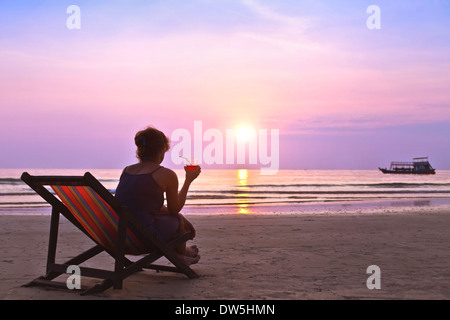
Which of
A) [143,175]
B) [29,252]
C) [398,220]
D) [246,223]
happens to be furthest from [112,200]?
[398,220]

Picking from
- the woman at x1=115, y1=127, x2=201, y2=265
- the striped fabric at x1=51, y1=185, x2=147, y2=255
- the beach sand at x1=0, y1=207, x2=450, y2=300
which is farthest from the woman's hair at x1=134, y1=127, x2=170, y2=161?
the beach sand at x1=0, y1=207, x2=450, y2=300

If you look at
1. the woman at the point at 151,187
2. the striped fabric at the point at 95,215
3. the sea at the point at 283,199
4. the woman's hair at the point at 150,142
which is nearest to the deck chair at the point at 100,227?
the striped fabric at the point at 95,215

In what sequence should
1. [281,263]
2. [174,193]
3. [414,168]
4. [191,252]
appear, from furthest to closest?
[414,168] < [281,263] < [191,252] < [174,193]

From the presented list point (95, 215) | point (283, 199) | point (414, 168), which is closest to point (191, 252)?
point (95, 215)

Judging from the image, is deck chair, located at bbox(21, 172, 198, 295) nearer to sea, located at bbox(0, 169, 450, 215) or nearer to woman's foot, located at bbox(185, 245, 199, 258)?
woman's foot, located at bbox(185, 245, 199, 258)

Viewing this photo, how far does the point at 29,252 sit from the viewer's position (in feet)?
23.6

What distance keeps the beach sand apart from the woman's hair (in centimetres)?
122

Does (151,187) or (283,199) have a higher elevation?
(151,187)

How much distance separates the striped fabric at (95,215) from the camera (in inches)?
174

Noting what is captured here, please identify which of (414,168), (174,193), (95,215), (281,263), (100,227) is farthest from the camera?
(414,168)

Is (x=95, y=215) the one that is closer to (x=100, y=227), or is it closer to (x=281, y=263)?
(x=100, y=227)

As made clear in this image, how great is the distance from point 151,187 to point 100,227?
57cm

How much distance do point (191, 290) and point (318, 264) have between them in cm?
208

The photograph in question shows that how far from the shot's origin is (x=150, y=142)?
4793mm
